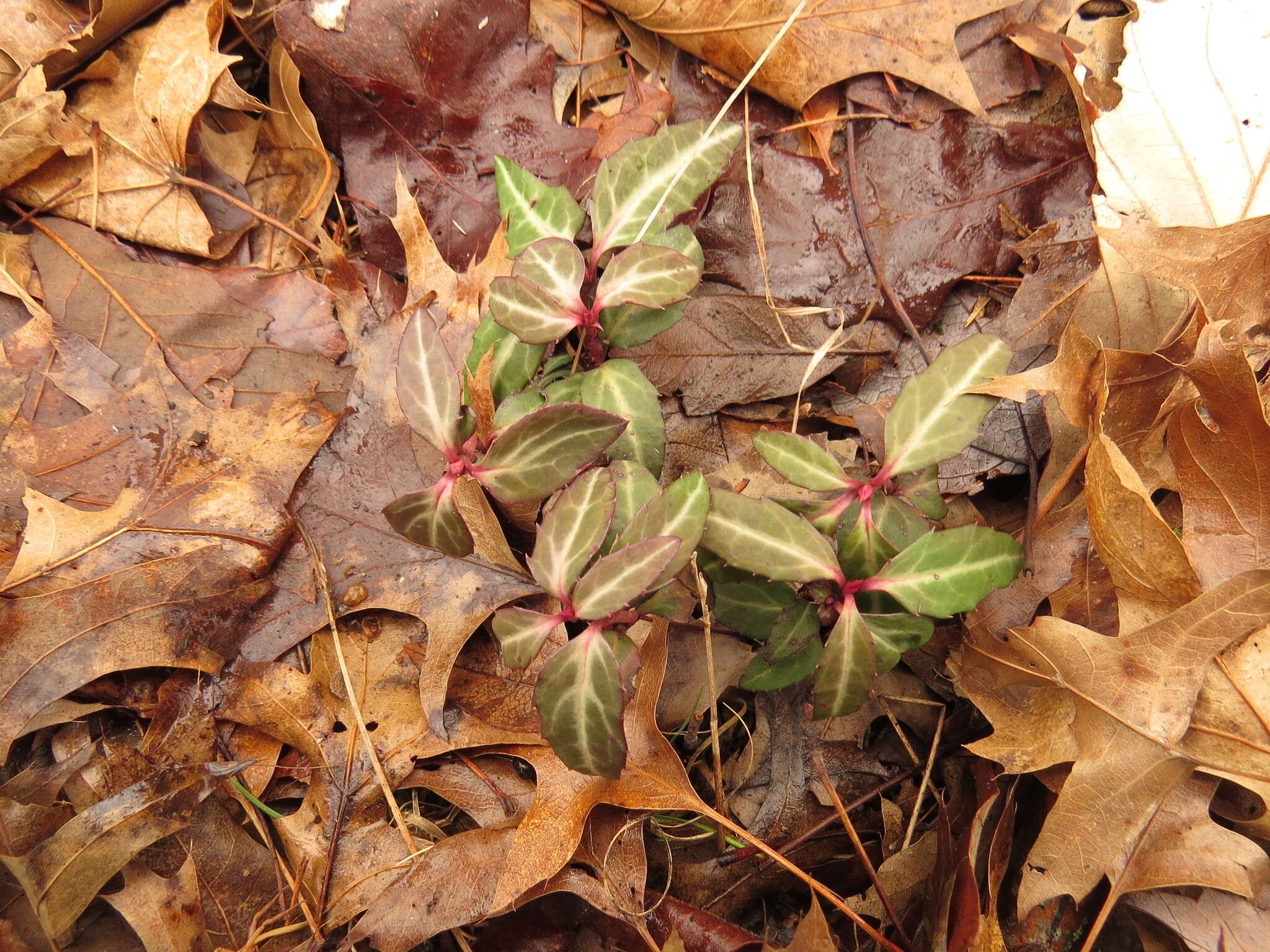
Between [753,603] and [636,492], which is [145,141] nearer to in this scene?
[636,492]

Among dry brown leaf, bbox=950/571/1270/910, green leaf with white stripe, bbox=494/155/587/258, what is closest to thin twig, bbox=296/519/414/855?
green leaf with white stripe, bbox=494/155/587/258

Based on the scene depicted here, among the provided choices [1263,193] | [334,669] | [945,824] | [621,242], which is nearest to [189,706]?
[334,669]

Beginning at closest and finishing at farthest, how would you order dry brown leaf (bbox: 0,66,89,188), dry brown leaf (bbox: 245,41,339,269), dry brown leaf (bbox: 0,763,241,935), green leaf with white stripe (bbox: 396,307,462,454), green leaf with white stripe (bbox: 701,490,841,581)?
1. green leaf with white stripe (bbox: 701,490,841,581)
2. green leaf with white stripe (bbox: 396,307,462,454)
3. dry brown leaf (bbox: 0,763,241,935)
4. dry brown leaf (bbox: 0,66,89,188)
5. dry brown leaf (bbox: 245,41,339,269)

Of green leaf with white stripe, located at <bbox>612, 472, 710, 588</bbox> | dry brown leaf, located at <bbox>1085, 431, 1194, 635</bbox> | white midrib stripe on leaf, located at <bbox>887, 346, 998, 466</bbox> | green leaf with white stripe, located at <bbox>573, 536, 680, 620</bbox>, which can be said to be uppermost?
white midrib stripe on leaf, located at <bbox>887, 346, 998, 466</bbox>

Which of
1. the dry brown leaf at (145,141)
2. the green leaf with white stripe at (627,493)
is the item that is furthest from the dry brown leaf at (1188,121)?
the dry brown leaf at (145,141)

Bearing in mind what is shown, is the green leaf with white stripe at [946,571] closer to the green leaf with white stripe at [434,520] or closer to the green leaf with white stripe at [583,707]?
the green leaf with white stripe at [583,707]

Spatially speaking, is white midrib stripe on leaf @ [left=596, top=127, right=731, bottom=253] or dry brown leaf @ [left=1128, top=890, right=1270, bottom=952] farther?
white midrib stripe on leaf @ [left=596, top=127, right=731, bottom=253]

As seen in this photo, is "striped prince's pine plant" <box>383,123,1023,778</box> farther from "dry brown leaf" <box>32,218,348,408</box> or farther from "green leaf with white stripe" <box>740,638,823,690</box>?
"dry brown leaf" <box>32,218,348,408</box>
